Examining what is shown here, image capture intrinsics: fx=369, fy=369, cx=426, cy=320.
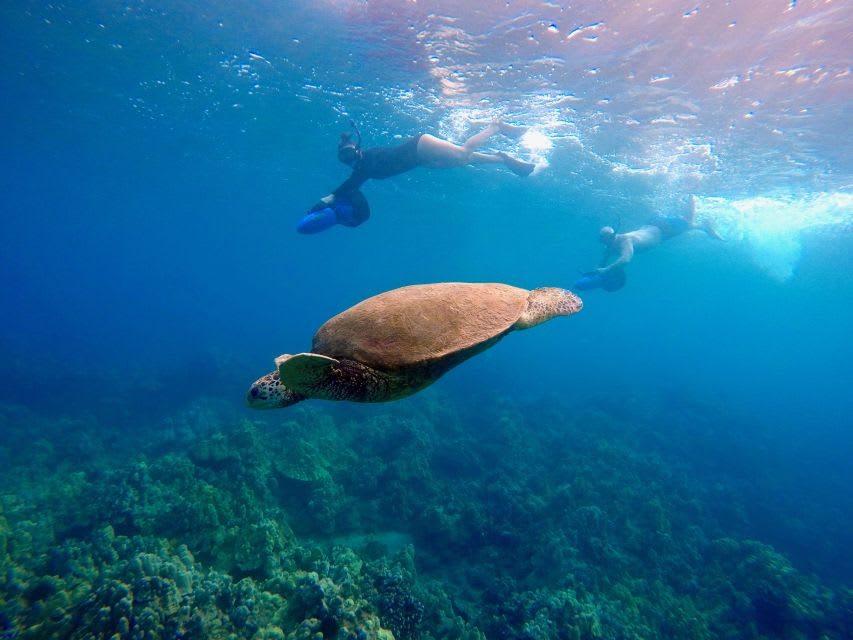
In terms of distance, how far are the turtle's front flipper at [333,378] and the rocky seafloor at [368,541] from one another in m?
4.12

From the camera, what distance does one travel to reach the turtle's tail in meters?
3.68

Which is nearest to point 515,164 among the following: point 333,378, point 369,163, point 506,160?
point 506,160

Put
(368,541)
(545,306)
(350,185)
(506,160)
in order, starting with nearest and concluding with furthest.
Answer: (545,306)
(368,541)
(350,185)
(506,160)

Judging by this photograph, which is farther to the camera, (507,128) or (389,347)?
(507,128)

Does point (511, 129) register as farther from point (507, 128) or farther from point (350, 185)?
point (350, 185)

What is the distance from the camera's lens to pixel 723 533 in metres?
13.0

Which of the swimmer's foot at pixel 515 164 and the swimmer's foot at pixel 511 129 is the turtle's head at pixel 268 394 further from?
the swimmer's foot at pixel 511 129

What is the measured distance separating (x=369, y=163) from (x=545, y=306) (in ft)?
32.5

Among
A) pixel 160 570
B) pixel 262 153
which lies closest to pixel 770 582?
pixel 160 570

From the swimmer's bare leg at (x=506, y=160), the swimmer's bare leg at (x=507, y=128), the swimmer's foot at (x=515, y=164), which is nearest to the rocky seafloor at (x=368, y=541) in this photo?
the swimmer's bare leg at (x=506, y=160)

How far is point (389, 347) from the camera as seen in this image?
2.68 metres

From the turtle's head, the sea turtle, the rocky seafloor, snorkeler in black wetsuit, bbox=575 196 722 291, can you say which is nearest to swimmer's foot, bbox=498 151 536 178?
snorkeler in black wetsuit, bbox=575 196 722 291

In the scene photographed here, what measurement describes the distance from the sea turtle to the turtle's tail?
0.78 feet

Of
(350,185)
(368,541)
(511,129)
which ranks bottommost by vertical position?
(368,541)
